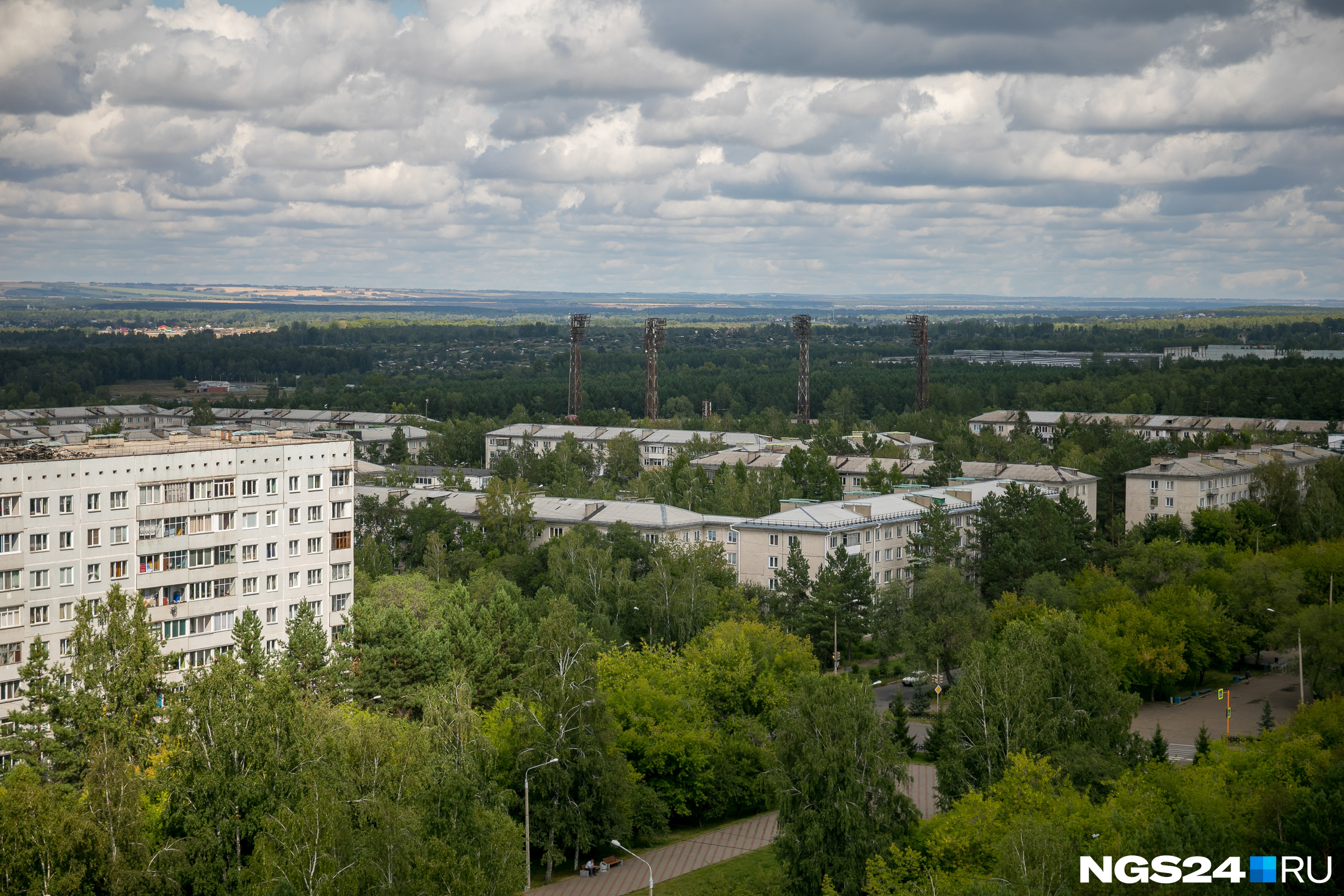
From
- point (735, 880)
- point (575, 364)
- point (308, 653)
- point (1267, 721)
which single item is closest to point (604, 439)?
point (575, 364)

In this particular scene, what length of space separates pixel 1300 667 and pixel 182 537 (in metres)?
47.9

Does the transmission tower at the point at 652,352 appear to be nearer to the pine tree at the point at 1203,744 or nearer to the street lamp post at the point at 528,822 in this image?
the pine tree at the point at 1203,744

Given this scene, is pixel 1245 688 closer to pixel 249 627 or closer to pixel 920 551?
pixel 920 551

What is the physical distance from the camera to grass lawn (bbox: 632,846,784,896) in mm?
40062

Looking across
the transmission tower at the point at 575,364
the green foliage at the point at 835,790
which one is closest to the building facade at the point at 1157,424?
the transmission tower at the point at 575,364

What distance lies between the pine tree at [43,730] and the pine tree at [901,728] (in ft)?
89.1

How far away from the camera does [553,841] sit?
42844mm

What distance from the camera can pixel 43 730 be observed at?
132ft

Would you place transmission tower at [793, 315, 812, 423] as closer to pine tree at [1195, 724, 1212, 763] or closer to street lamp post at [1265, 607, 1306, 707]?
street lamp post at [1265, 607, 1306, 707]

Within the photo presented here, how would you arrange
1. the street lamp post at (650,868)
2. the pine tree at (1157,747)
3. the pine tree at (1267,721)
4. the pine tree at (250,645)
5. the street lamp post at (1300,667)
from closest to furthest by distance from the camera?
the street lamp post at (650,868), the pine tree at (250,645), the pine tree at (1157,747), the pine tree at (1267,721), the street lamp post at (1300,667)

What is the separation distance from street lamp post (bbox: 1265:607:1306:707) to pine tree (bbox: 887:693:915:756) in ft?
55.3

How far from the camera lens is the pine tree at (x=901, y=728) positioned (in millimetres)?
49781

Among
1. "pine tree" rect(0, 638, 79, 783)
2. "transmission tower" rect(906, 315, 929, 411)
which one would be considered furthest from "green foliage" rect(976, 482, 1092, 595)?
"transmission tower" rect(906, 315, 929, 411)

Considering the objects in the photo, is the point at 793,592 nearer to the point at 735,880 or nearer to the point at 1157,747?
the point at 1157,747
